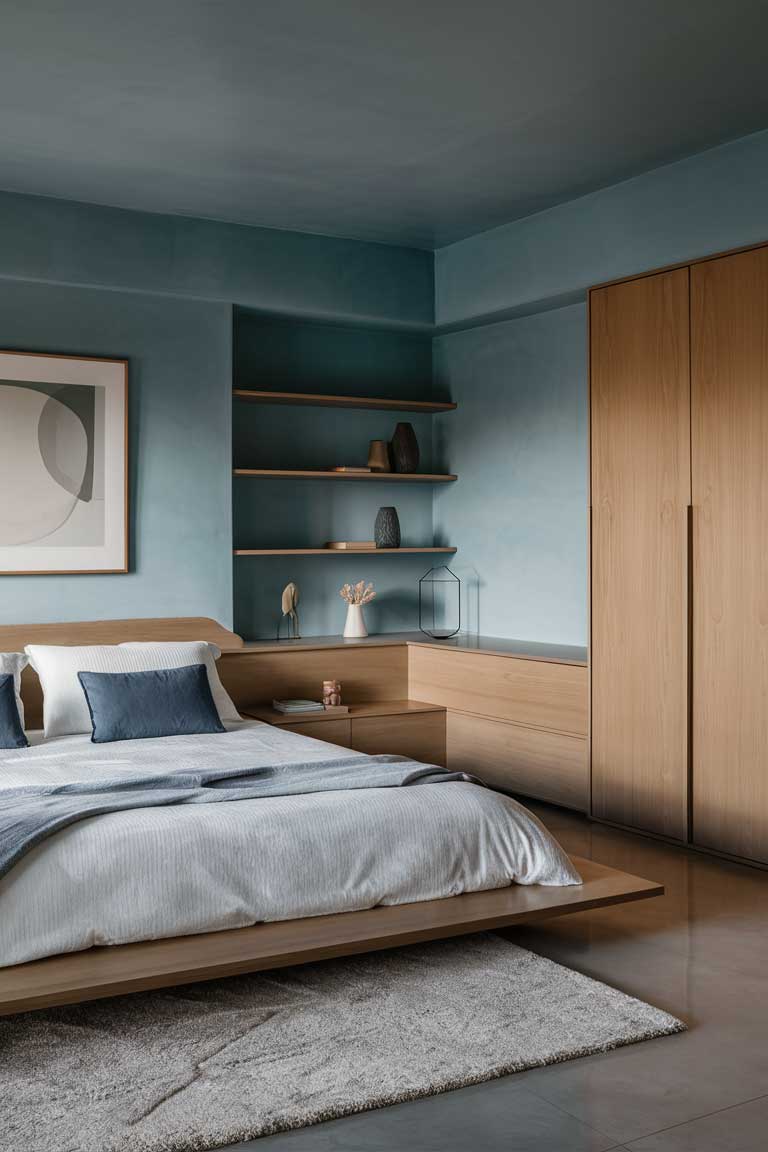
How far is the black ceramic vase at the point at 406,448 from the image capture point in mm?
6055

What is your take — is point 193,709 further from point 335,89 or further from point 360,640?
point 335,89

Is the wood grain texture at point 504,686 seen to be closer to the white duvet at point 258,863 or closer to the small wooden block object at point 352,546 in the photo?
the small wooden block object at point 352,546

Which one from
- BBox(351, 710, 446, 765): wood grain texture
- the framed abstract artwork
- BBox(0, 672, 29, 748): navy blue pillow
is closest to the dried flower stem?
BBox(351, 710, 446, 765): wood grain texture

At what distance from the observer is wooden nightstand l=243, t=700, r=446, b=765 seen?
17.1ft

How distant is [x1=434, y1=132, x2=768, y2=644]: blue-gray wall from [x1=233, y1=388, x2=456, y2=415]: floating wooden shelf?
0.61ft

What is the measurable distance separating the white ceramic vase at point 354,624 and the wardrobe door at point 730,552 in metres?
2.04

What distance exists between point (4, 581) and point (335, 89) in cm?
253

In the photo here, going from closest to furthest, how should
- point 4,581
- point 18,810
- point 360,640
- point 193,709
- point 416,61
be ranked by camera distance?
point 18,810 → point 416,61 → point 193,709 → point 4,581 → point 360,640

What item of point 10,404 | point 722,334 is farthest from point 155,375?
point 722,334

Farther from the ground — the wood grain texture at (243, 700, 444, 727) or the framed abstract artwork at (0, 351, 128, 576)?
the framed abstract artwork at (0, 351, 128, 576)

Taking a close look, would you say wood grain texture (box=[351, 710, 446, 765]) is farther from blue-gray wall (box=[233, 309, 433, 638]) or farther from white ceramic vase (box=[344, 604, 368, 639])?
blue-gray wall (box=[233, 309, 433, 638])

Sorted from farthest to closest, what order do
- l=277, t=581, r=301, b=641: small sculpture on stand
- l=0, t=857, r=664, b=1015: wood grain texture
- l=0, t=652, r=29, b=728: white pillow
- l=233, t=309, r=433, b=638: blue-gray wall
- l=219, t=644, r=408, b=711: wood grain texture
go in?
l=233, t=309, r=433, b=638: blue-gray wall
l=277, t=581, r=301, b=641: small sculpture on stand
l=219, t=644, r=408, b=711: wood grain texture
l=0, t=652, r=29, b=728: white pillow
l=0, t=857, r=664, b=1015: wood grain texture

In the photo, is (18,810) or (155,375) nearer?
(18,810)

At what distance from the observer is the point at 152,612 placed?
17.4ft
